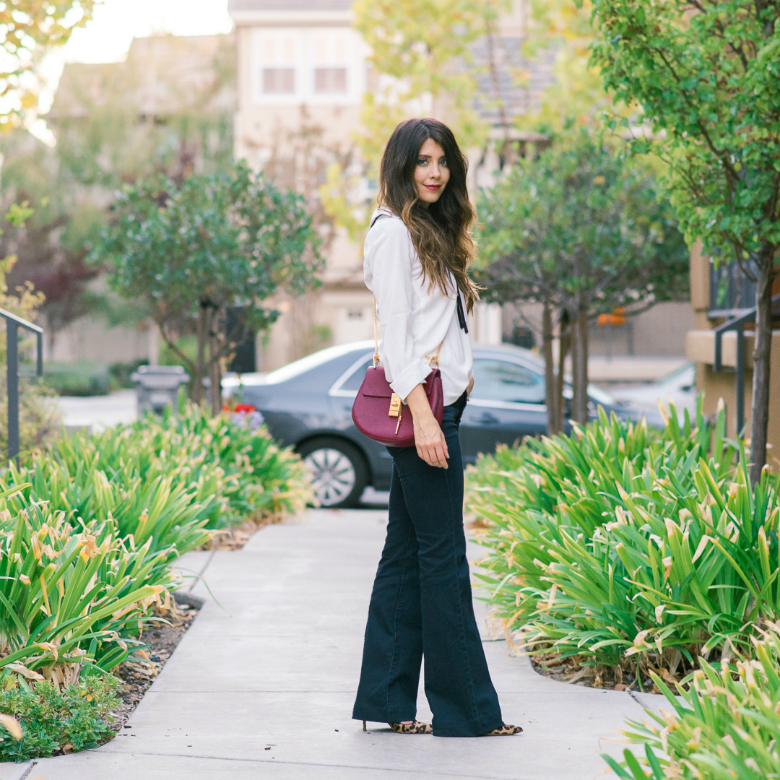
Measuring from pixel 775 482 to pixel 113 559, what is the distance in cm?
261

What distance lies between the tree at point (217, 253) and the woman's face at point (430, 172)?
6367mm

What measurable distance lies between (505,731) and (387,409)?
1.07 m

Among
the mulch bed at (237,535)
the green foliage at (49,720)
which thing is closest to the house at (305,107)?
the mulch bed at (237,535)

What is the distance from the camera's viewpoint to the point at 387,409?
317 cm

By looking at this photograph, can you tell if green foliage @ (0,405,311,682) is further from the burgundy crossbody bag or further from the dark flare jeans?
the burgundy crossbody bag

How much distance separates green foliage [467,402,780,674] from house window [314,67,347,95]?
24782mm

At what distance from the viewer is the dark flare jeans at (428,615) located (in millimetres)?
3236

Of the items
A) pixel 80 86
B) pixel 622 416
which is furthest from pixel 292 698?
pixel 80 86

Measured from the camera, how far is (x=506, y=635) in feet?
14.2

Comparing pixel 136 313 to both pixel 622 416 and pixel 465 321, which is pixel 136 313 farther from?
pixel 465 321

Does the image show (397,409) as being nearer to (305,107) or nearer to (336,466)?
(336,466)

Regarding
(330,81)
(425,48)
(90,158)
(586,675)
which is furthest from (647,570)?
(90,158)

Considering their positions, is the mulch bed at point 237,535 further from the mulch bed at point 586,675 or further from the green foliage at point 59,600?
the mulch bed at point 586,675

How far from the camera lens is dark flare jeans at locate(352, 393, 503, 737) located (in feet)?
10.6
